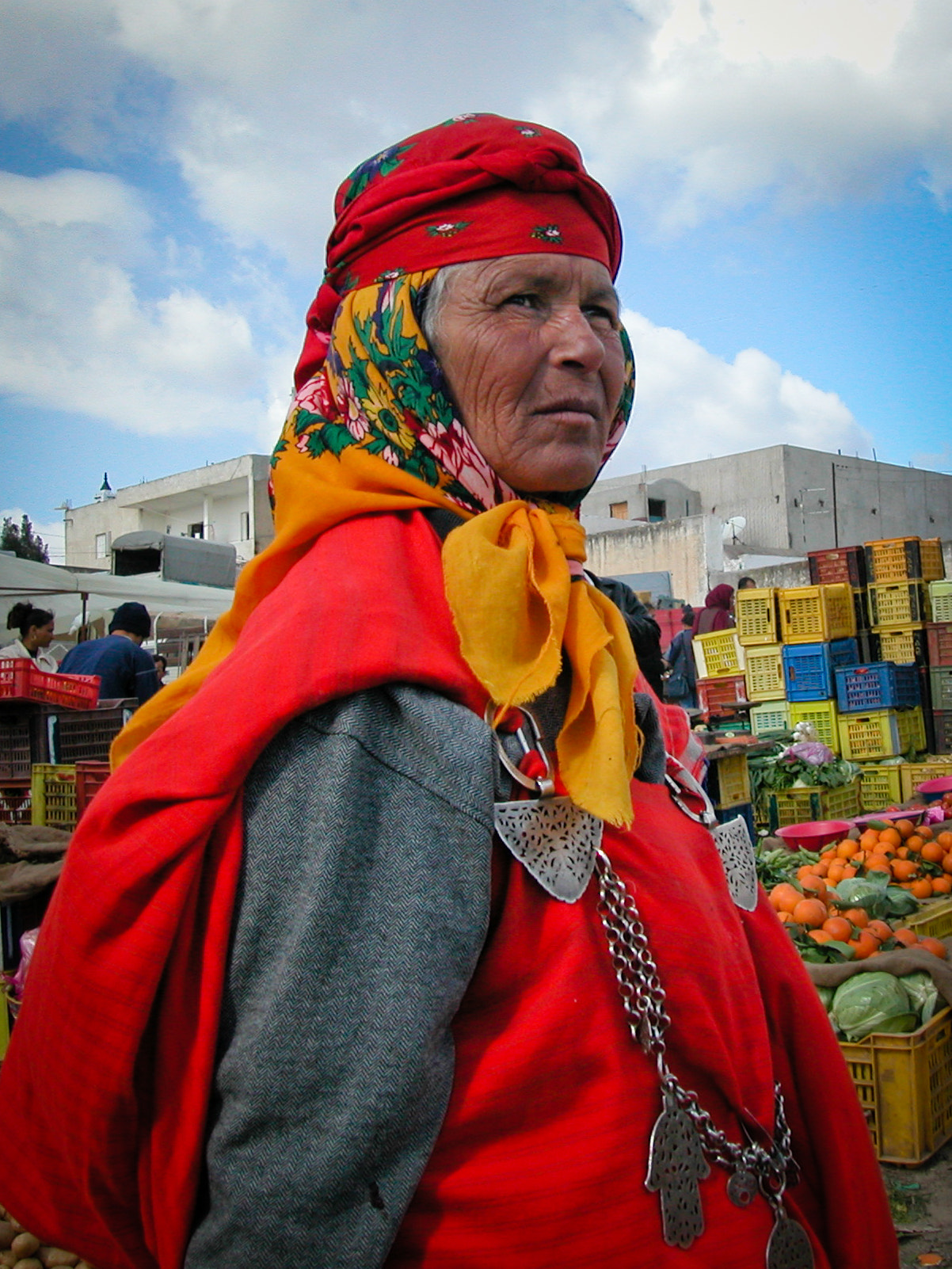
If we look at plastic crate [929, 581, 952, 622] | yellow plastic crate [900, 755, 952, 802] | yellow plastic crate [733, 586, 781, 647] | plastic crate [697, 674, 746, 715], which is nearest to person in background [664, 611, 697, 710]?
plastic crate [697, 674, 746, 715]

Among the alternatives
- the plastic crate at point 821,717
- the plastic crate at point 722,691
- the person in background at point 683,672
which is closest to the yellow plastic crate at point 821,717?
the plastic crate at point 821,717

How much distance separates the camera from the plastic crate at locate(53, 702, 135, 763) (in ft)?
16.7

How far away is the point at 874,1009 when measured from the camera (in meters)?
3.46

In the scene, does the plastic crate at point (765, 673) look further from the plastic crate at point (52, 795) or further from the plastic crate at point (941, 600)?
the plastic crate at point (52, 795)

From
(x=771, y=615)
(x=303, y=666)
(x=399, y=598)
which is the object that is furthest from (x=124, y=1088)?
(x=771, y=615)

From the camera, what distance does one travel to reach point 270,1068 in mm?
827

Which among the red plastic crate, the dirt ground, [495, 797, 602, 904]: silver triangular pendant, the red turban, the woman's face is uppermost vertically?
the red turban

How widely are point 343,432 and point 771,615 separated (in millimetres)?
8546

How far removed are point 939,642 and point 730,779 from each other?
4.10 metres

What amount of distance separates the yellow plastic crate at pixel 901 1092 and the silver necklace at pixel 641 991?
2.48 m

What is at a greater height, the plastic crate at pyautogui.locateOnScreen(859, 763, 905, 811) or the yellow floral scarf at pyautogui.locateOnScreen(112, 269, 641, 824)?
the yellow floral scarf at pyautogui.locateOnScreen(112, 269, 641, 824)

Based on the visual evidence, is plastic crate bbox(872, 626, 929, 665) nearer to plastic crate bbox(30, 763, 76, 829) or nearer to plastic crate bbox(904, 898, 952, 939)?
plastic crate bbox(904, 898, 952, 939)

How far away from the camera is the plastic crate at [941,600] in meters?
9.21

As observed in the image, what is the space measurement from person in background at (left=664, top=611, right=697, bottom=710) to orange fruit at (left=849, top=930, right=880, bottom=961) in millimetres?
6433
